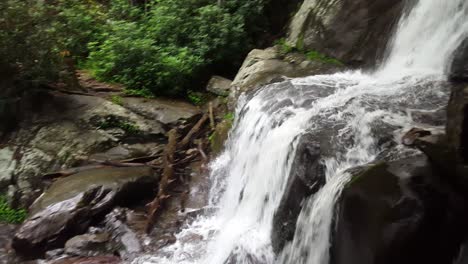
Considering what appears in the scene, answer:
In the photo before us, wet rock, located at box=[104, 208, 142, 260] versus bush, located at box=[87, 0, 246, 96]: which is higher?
bush, located at box=[87, 0, 246, 96]

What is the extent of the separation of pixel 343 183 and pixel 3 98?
6.67 m

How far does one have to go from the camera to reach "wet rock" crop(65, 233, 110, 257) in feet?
19.4

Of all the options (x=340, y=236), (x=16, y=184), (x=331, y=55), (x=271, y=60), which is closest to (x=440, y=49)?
(x=331, y=55)

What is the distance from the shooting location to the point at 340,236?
12.4 feet

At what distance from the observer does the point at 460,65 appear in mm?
5496

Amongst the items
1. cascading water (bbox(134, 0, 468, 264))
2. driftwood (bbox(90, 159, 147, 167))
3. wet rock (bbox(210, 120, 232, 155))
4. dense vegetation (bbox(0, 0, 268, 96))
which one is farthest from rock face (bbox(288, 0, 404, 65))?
driftwood (bbox(90, 159, 147, 167))

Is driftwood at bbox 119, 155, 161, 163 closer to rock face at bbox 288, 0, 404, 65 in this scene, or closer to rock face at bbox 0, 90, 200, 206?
rock face at bbox 0, 90, 200, 206

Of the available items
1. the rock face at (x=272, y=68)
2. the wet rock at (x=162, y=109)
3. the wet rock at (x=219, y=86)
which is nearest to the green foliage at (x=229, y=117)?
the rock face at (x=272, y=68)

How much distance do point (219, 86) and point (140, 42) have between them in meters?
1.84

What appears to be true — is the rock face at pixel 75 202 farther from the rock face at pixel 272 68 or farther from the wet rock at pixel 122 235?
the rock face at pixel 272 68

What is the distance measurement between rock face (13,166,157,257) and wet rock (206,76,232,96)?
247cm

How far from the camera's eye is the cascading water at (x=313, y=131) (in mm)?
4727

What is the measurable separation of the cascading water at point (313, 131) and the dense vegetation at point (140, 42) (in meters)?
2.31

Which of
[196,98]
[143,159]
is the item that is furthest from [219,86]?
[143,159]
